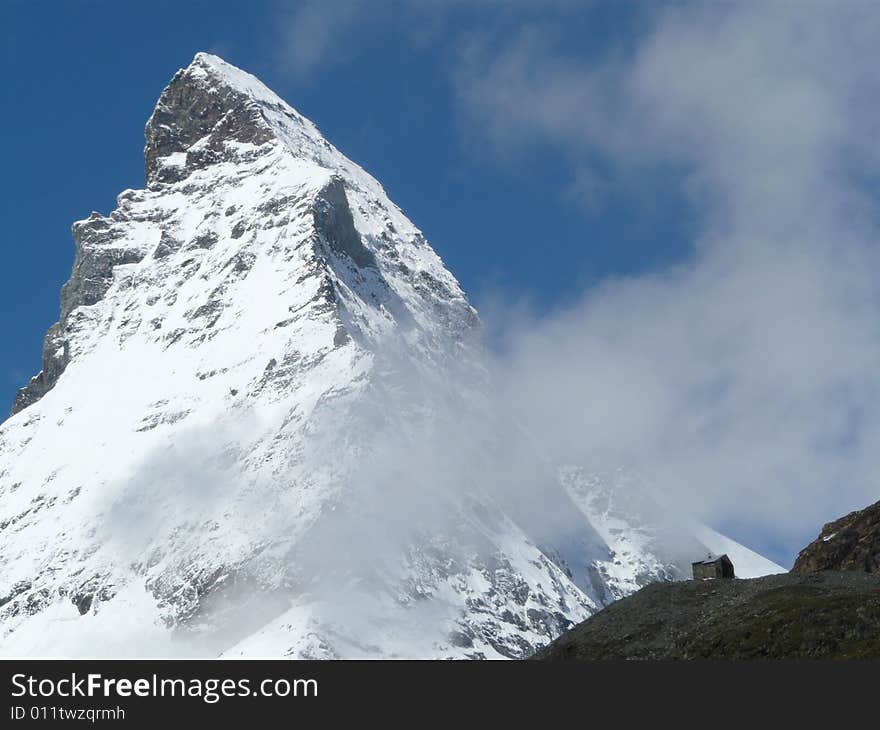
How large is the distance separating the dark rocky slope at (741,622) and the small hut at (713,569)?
6.49 meters

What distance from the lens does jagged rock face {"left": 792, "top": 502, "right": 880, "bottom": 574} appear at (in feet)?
431

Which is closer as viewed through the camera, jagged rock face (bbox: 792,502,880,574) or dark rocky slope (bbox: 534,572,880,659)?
dark rocky slope (bbox: 534,572,880,659)

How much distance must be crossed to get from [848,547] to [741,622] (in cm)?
3766

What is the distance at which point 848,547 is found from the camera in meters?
136

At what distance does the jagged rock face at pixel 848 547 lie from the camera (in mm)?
131250

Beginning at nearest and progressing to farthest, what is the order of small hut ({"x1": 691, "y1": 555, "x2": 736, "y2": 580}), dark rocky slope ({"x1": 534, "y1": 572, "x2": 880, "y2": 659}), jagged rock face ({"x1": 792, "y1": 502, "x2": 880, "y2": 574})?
dark rocky slope ({"x1": 534, "y1": 572, "x2": 880, "y2": 659}) → small hut ({"x1": 691, "y1": 555, "x2": 736, "y2": 580}) → jagged rock face ({"x1": 792, "y1": 502, "x2": 880, "y2": 574})

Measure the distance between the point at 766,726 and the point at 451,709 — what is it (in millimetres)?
18053

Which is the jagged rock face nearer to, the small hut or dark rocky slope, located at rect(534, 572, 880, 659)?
the small hut

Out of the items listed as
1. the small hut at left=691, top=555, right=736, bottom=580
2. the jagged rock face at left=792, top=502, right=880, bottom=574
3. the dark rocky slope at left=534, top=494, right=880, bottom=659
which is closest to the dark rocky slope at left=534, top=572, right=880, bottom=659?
the dark rocky slope at left=534, top=494, right=880, bottom=659

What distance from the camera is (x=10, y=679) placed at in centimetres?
8906

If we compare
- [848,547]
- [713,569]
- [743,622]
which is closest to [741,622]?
[743,622]

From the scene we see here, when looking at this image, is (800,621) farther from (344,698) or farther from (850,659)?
(344,698)

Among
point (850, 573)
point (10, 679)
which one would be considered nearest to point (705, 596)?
point (850, 573)

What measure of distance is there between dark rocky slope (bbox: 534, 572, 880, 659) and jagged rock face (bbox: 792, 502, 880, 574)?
2114 centimetres
